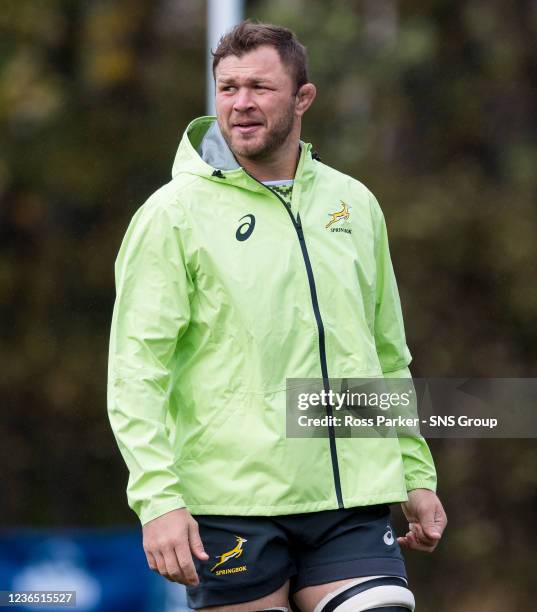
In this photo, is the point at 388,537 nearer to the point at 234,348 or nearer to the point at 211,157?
the point at 234,348

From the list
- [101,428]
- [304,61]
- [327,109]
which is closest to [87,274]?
[101,428]

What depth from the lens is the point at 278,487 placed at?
3.58 m

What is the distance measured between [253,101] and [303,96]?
243 mm

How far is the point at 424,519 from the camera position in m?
3.96

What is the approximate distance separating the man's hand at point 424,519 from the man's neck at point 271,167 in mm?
988

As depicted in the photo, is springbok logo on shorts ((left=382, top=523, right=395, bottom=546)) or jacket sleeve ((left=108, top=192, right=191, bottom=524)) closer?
jacket sleeve ((left=108, top=192, right=191, bottom=524))

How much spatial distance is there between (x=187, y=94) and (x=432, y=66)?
2558mm

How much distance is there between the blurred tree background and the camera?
12.7 metres

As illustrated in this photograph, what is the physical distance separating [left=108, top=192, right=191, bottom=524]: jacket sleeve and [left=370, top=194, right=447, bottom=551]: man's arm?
2.21 ft

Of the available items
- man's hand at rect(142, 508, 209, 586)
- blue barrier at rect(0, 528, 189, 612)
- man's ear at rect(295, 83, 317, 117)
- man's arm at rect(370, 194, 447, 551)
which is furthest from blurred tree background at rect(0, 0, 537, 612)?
man's hand at rect(142, 508, 209, 586)

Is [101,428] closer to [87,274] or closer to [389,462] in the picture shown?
[87,274]

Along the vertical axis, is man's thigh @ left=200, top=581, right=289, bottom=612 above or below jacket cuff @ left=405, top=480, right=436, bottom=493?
below

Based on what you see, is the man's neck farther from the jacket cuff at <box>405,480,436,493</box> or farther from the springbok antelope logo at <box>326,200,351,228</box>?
the jacket cuff at <box>405,480,436,493</box>

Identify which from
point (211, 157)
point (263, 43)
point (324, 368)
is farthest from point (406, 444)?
point (263, 43)
